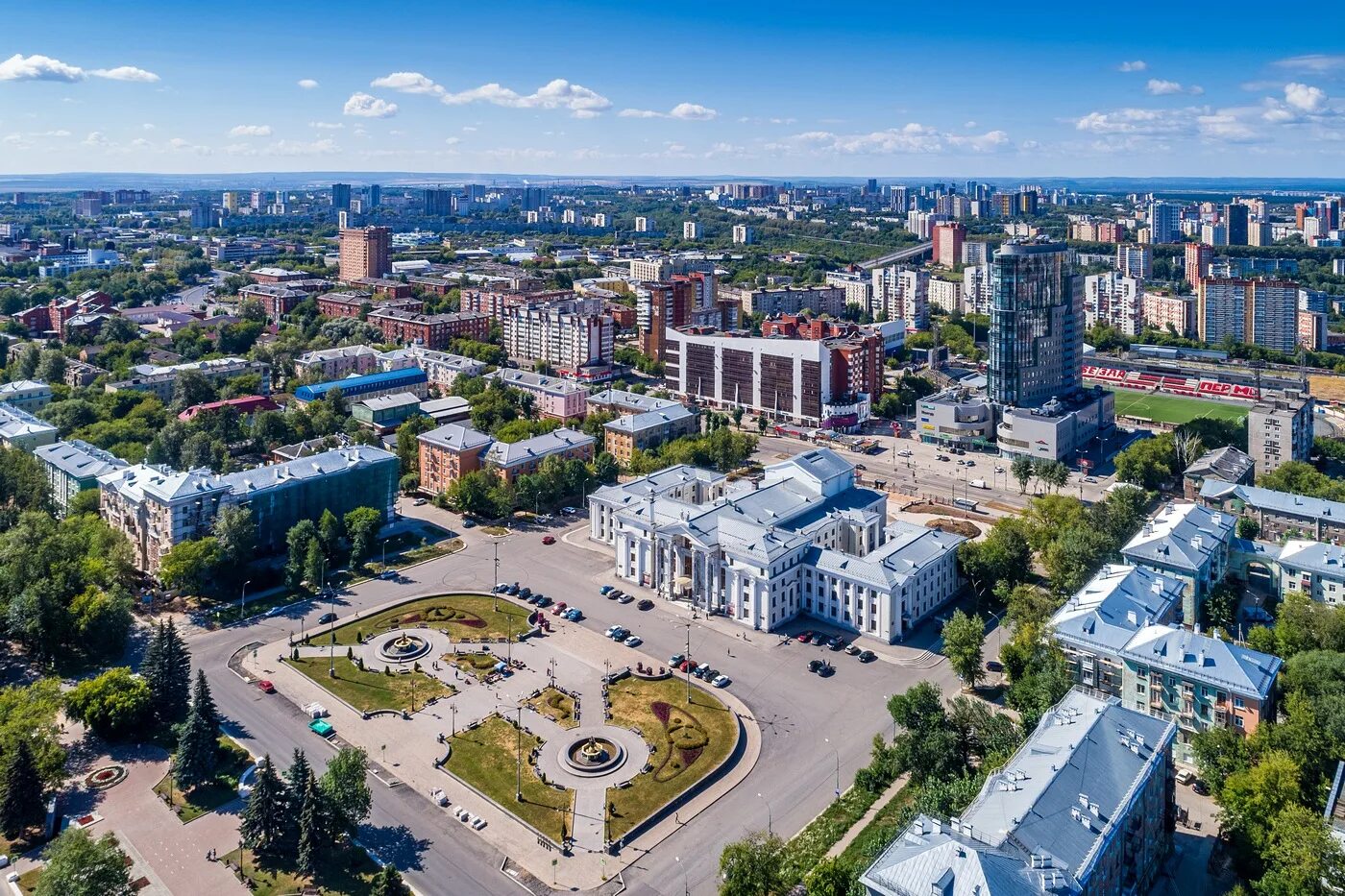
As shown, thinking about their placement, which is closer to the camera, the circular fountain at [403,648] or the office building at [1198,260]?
the circular fountain at [403,648]

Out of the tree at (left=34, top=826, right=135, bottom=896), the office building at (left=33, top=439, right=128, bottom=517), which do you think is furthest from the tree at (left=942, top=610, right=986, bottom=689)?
the office building at (left=33, top=439, right=128, bottom=517)

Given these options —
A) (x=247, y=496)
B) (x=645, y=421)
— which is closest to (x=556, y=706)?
(x=247, y=496)

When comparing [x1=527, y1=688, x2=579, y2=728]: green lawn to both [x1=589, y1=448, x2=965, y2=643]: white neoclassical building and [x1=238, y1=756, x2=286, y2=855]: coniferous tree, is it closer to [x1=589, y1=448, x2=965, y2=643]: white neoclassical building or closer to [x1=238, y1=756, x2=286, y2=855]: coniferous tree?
[x1=589, y1=448, x2=965, y2=643]: white neoclassical building

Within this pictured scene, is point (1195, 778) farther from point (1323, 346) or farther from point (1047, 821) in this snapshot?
point (1323, 346)

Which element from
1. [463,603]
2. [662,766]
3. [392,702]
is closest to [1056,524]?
[662,766]

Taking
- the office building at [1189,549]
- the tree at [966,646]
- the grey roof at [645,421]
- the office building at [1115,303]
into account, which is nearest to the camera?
the tree at [966,646]

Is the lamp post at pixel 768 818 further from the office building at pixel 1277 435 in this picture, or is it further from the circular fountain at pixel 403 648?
the office building at pixel 1277 435

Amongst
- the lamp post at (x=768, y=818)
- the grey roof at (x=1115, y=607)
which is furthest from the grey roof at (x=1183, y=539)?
the lamp post at (x=768, y=818)
